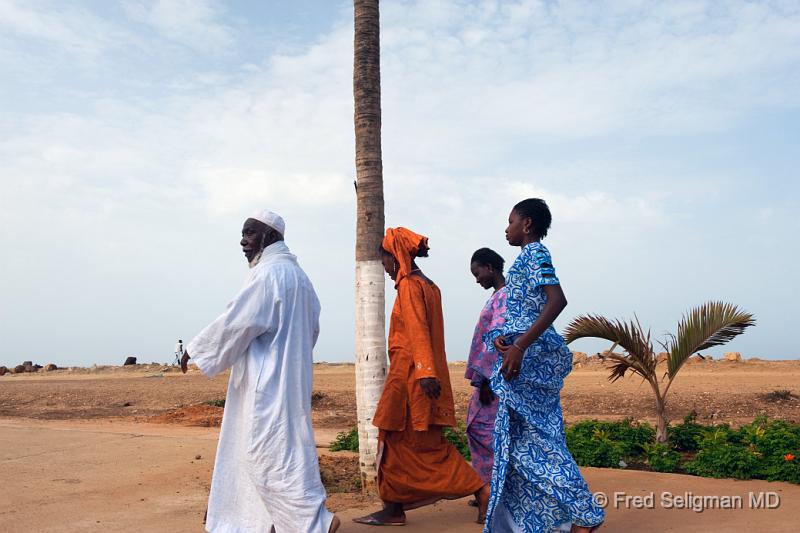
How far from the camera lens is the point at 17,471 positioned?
7.77 meters

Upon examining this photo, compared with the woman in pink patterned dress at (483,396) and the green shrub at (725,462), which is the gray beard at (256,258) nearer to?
the woman in pink patterned dress at (483,396)

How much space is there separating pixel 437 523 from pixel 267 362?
1.92 metres

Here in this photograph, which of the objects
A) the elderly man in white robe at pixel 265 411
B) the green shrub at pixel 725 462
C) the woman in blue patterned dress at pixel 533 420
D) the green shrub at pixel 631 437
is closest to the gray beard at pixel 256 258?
the elderly man in white robe at pixel 265 411

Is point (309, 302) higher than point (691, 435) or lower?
higher

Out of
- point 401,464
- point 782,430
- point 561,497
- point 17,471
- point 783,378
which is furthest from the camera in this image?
→ point 783,378

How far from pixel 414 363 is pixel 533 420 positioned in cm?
108

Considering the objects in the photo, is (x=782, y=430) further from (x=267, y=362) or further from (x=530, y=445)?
(x=267, y=362)

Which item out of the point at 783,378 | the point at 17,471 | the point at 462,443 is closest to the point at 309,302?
the point at 462,443

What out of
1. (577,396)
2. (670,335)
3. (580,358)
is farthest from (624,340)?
(580,358)

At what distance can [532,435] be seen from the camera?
4.57 meters

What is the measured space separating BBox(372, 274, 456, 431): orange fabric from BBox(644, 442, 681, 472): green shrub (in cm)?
292

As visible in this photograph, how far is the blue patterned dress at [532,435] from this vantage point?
14.7 feet

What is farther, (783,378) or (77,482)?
(783,378)

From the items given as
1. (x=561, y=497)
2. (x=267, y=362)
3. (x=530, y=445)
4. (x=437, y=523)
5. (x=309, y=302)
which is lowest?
(x=437, y=523)
